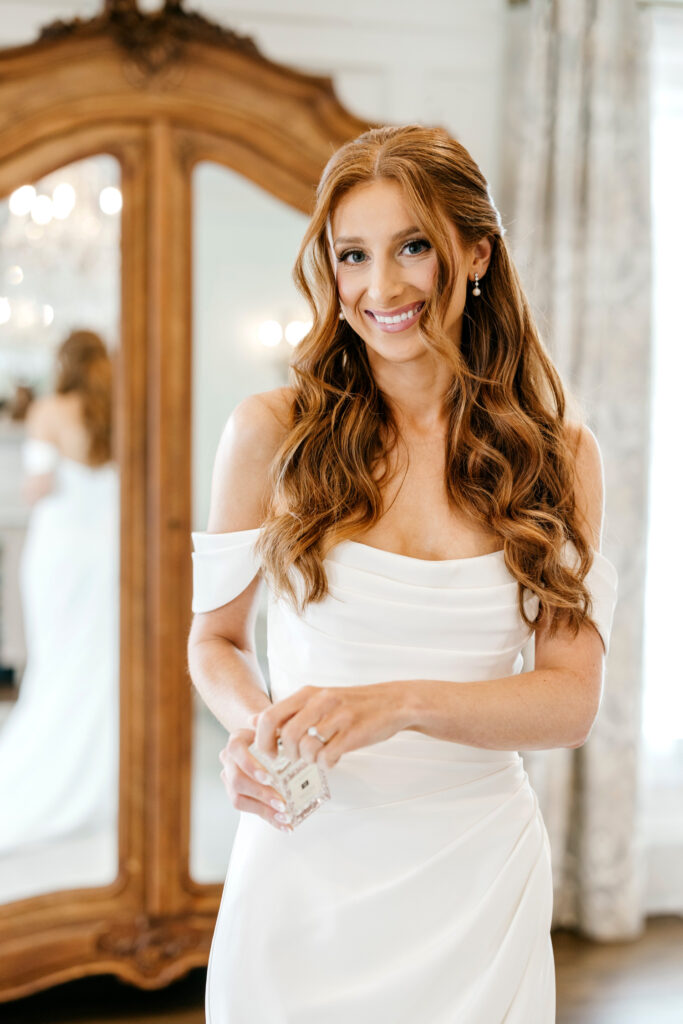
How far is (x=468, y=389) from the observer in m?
1.53

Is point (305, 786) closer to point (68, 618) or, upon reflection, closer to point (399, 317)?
point (399, 317)

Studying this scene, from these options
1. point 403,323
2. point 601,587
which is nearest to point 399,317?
point 403,323

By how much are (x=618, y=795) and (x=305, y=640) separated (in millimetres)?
2139

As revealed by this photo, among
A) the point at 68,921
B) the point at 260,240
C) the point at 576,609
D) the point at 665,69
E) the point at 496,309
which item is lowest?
the point at 68,921

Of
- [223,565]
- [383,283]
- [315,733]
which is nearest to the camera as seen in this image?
[315,733]

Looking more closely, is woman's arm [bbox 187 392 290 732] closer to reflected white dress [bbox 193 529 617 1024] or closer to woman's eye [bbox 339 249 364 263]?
reflected white dress [bbox 193 529 617 1024]

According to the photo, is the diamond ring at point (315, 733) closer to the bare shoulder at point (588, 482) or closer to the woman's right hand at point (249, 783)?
the woman's right hand at point (249, 783)

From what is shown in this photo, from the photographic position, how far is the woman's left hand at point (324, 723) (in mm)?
1098

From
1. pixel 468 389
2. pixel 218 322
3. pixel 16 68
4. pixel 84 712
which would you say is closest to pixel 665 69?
pixel 218 322

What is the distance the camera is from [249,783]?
118cm

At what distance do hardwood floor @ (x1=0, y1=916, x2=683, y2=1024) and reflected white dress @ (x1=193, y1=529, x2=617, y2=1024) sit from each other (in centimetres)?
152

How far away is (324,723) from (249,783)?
0.15 meters

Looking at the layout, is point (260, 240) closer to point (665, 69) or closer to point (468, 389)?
point (468, 389)

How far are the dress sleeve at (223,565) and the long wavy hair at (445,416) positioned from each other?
1.5 inches
